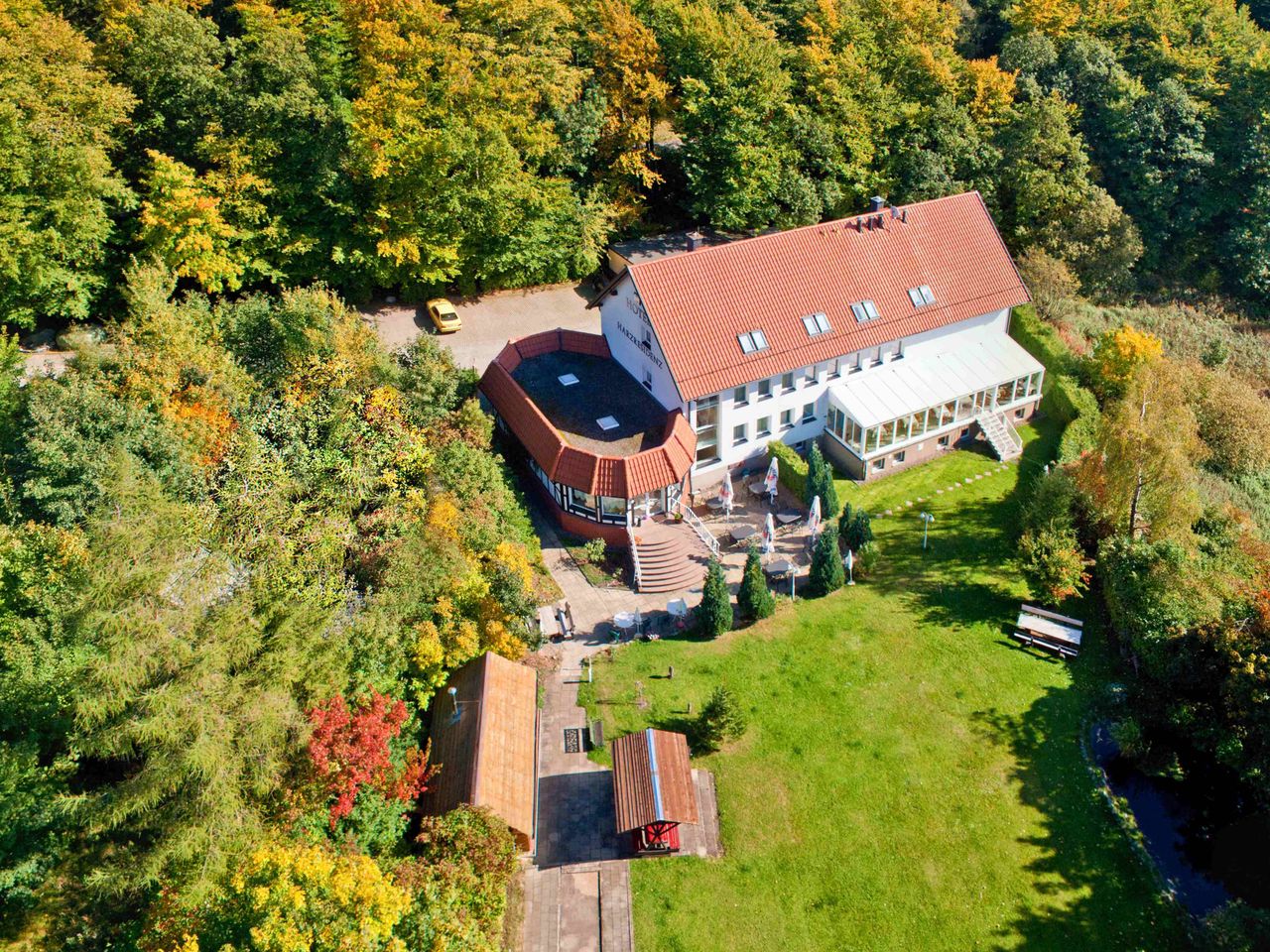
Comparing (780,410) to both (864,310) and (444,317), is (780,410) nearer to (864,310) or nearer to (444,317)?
(864,310)

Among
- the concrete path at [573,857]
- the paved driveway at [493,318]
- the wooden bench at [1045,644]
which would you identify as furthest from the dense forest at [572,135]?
Result: the concrete path at [573,857]

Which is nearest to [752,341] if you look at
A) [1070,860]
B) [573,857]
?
[573,857]

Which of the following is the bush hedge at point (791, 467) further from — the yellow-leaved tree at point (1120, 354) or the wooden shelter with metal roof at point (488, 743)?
the yellow-leaved tree at point (1120, 354)

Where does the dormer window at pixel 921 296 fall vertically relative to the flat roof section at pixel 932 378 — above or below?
above

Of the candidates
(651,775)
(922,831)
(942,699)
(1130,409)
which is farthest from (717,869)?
(1130,409)

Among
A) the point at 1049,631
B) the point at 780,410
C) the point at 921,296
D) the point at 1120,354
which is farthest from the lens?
the point at 1120,354

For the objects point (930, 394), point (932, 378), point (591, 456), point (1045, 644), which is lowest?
point (1045, 644)

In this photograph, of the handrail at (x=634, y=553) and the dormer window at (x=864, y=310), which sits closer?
the handrail at (x=634, y=553)

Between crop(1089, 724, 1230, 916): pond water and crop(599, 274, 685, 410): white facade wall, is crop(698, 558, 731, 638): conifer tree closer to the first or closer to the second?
crop(599, 274, 685, 410): white facade wall
